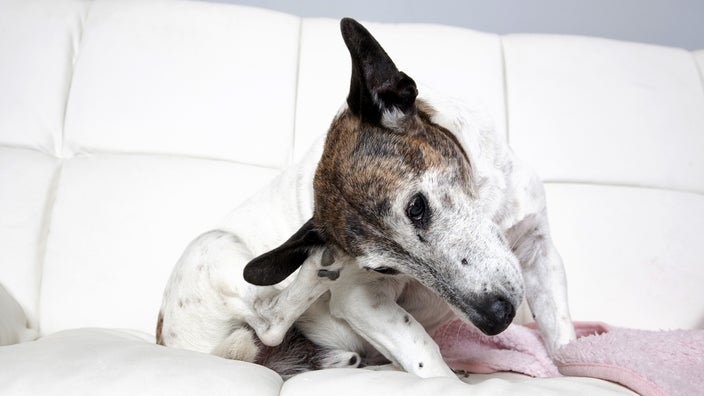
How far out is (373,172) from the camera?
1538mm

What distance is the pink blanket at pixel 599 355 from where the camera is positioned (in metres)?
1.61

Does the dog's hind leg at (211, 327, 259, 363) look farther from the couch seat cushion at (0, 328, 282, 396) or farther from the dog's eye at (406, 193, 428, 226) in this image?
the dog's eye at (406, 193, 428, 226)

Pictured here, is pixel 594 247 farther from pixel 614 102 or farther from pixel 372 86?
pixel 372 86

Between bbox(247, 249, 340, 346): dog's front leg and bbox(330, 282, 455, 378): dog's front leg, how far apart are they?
8 cm

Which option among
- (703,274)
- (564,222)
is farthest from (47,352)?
(703,274)

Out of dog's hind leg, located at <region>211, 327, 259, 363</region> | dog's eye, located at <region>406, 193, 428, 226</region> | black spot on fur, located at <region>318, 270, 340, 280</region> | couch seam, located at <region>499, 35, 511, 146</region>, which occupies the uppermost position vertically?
couch seam, located at <region>499, 35, 511, 146</region>

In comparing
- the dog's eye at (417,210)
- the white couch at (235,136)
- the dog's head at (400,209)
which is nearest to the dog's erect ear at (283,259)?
the dog's head at (400,209)

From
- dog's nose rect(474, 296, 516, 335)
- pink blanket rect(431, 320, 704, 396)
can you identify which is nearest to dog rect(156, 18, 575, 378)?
dog's nose rect(474, 296, 516, 335)

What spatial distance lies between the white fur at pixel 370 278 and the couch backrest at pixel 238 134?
1.74 ft

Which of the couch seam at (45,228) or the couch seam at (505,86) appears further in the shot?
the couch seam at (505,86)

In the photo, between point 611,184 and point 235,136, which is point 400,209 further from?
point 611,184

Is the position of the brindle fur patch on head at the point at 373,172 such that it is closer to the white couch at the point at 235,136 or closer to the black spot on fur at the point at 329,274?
the black spot on fur at the point at 329,274

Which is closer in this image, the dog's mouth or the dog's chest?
the dog's mouth

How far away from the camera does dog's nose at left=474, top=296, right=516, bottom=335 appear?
4.74 ft
